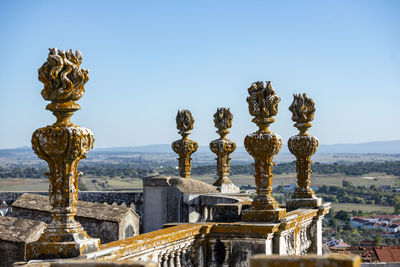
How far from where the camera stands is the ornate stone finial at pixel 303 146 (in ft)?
40.7

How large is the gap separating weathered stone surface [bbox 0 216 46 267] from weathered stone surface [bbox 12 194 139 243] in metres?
1.87

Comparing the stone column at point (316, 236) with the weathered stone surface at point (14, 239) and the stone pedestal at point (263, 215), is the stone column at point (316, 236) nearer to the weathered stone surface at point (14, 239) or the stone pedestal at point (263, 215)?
the stone pedestal at point (263, 215)

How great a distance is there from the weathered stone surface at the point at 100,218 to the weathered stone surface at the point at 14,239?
187cm

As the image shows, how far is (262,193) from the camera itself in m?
9.61

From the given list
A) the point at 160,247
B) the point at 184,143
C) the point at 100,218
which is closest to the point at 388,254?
the point at 184,143

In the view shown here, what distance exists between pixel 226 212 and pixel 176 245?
2.56 meters

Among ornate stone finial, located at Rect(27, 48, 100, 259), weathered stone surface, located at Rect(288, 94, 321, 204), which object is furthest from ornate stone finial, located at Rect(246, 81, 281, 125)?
ornate stone finial, located at Rect(27, 48, 100, 259)

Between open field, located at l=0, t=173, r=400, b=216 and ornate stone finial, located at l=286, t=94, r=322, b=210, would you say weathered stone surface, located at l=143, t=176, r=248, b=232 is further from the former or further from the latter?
open field, located at l=0, t=173, r=400, b=216

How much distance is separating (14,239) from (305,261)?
24.7 feet

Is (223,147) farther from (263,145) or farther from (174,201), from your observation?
(263,145)

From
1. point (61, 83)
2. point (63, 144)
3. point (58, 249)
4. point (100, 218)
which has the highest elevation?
point (61, 83)

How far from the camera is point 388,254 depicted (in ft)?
88.8

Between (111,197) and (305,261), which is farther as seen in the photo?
(111,197)

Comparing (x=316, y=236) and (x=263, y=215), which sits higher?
(x=263, y=215)
